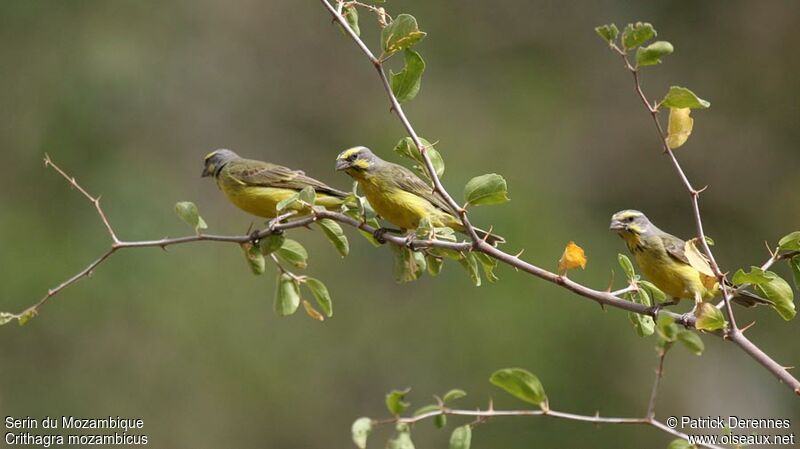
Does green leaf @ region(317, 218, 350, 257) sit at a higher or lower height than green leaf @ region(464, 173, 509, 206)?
higher

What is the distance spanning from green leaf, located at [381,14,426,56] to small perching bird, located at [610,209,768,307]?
4.90ft

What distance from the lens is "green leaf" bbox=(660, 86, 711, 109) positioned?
282cm

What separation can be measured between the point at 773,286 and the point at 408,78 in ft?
3.92

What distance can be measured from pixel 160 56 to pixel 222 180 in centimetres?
770

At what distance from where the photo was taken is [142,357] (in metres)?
12.0

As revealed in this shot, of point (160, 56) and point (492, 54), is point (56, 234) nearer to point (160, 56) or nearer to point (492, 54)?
point (160, 56)

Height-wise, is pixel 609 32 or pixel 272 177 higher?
pixel 272 177

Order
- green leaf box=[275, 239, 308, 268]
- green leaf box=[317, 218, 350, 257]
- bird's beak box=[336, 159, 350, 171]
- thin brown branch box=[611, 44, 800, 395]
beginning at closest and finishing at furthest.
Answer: thin brown branch box=[611, 44, 800, 395] < green leaf box=[317, 218, 350, 257] < green leaf box=[275, 239, 308, 268] < bird's beak box=[336, 159, 350, 171]

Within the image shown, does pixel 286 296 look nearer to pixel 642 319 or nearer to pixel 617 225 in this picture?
pixel 642 319

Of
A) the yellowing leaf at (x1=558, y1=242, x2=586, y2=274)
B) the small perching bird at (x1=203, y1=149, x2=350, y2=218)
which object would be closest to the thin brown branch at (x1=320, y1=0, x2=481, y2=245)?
the yellowing leaf at (x1=558, y1=242, x2=586, y2=274)

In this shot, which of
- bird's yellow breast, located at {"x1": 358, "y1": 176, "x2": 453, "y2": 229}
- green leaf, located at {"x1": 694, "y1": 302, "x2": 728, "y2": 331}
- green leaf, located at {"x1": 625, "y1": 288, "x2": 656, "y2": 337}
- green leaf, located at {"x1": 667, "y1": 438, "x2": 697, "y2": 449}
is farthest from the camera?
bird's yellow breast, located at {"x1": 358, "y1": 176, "x2": 453, "y2": 229}

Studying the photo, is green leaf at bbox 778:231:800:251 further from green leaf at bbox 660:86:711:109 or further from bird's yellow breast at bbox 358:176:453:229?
bird's yellow breast at bbox 358:176:453:229

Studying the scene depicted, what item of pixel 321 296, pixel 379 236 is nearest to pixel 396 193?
pixel 379 236

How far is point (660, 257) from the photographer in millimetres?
4410
